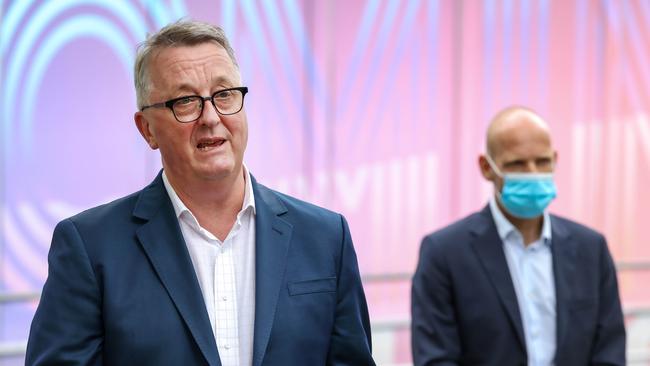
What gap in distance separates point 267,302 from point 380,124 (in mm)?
2817

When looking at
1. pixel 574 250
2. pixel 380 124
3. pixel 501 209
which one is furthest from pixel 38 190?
pixel 574 250

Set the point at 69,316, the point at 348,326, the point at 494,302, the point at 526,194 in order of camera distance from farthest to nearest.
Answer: the point at 526,194, the point at 494,302, the point at 348,326, the point at 69,316

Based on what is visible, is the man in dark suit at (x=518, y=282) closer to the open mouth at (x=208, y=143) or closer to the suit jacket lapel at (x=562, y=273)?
the suit jacket lapel at (x=562, y=273)

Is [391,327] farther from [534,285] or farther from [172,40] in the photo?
[172,40]

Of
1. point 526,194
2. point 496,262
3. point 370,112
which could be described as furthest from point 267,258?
point 370,112

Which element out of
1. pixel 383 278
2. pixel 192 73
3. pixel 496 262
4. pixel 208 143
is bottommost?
pixel 383 278

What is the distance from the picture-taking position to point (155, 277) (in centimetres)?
207

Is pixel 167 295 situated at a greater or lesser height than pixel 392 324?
greater

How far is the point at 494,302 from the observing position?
125 inches

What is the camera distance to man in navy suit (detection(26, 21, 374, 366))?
2006mm

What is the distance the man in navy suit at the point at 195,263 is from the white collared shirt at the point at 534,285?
111cm

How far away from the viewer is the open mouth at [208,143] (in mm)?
2076

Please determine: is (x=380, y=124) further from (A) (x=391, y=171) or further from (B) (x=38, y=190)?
(B) (x=38, y=190)

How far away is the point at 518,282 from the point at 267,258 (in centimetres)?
135
